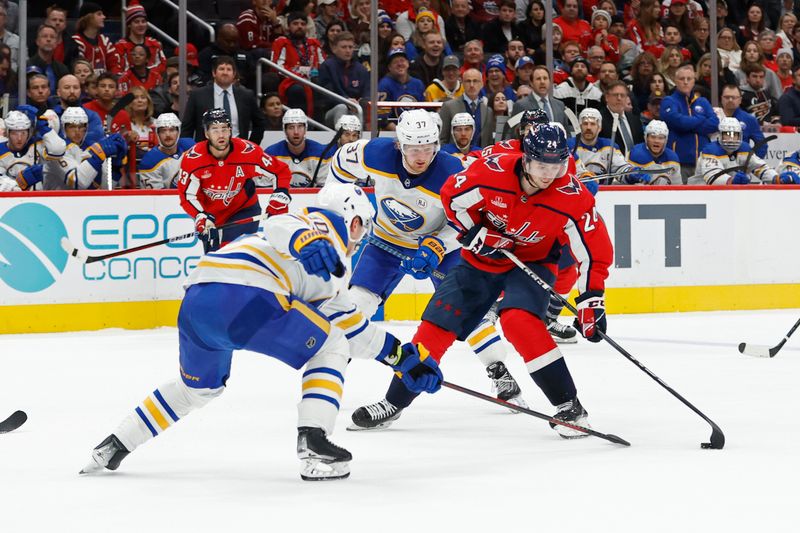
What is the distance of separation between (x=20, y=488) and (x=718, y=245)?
6500 millimetres

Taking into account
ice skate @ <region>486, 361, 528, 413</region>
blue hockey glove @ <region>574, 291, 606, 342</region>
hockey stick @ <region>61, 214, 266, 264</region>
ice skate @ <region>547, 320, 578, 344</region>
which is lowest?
ice skate @ <region>547, 320, 578, 344</region>

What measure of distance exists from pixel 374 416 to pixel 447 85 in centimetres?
537

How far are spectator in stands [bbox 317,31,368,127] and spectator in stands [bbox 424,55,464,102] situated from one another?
1.83 ft

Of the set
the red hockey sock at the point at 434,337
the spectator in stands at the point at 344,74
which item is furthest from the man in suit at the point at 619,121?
the red hockey sock at the point at 434,337

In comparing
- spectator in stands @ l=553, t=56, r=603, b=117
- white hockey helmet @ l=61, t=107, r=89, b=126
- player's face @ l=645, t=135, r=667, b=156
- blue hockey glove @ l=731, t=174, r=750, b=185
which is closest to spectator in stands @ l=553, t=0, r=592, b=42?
spectator in stands @ l=553, t=56, r=603, b=117

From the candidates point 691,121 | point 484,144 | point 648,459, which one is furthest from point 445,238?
point 691,121

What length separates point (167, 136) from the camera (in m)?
8.40

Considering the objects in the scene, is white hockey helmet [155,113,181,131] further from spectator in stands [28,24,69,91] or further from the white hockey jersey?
the white hockey jersey

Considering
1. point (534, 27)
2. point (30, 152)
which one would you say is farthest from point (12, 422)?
point (534, 27)

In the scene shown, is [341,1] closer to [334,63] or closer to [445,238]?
[334,63]

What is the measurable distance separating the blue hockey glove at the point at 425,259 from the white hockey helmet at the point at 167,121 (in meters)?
3.37

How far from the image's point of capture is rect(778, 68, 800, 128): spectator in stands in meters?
10.9

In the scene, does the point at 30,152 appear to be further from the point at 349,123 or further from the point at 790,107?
the point at 790,107

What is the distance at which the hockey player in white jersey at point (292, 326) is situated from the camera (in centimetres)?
355
